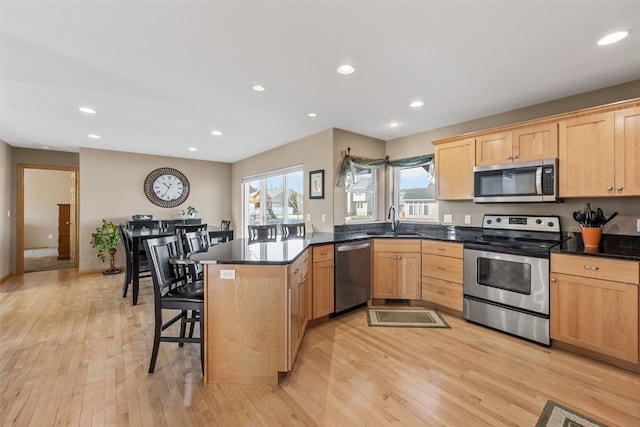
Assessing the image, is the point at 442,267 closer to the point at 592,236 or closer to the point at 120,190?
the point at 592,236

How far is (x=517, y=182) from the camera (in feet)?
10.1

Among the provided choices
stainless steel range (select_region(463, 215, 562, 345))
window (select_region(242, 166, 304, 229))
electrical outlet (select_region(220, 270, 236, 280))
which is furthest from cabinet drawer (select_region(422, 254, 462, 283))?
electrical outlet (select_region(220, 270, 236, 280))

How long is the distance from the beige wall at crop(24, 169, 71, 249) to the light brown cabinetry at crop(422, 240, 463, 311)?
1015 cm

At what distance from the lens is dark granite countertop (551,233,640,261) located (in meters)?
2.28

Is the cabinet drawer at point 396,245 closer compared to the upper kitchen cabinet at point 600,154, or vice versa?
the upper kitchen cabinet at point 600,154

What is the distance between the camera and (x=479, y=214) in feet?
12.0

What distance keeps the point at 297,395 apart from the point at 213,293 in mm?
921

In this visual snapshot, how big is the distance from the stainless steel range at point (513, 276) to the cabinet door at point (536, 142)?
0.68 meters

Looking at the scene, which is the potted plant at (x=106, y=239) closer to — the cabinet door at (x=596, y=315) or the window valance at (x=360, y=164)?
the window valance at (x=360, y=164)

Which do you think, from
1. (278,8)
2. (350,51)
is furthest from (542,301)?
(278,8)

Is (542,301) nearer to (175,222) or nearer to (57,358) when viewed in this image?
(57,358)

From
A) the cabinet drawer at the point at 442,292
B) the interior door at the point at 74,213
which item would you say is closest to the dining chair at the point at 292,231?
the cabinet drawer at the point at 442,292

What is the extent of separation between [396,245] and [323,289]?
1.16 metres

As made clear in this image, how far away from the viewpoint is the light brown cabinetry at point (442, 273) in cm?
329
